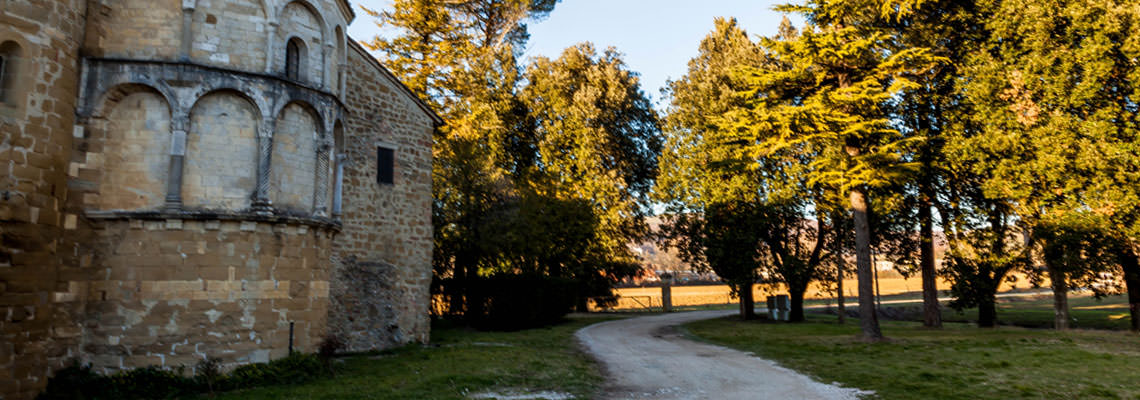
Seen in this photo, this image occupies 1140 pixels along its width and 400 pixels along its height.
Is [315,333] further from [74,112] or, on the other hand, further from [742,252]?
[742,252]

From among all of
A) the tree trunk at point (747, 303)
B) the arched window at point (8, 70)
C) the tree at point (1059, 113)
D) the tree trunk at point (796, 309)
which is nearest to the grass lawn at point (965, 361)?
the tree at point (1059, 113)

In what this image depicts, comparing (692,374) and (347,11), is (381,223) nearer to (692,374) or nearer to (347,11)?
(347,11)

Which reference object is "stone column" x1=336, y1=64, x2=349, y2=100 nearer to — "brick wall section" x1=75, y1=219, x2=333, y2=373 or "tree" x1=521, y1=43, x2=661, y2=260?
"brick wall section" x1=75, y1=219, x2=333, y2=373

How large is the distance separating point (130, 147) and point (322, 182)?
11.6 ft

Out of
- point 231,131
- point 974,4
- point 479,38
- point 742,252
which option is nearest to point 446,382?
point 231,131

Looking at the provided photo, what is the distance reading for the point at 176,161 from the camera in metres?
11.9

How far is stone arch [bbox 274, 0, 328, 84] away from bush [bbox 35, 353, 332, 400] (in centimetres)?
601

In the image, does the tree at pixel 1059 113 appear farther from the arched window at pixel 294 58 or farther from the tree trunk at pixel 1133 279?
the arched window at pixel 294 58

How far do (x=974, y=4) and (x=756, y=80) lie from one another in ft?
29.4

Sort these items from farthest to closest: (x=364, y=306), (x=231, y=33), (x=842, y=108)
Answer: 1. (x=842, y=108)
2. (x=364, y=306)
3. (x=231, y=33)

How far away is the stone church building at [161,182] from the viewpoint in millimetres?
10242

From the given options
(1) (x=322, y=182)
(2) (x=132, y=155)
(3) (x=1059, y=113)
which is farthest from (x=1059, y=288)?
(2) (x=132, y=155)

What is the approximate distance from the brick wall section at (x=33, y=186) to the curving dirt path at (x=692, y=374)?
9.21 meters

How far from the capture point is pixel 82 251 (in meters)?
11.3
